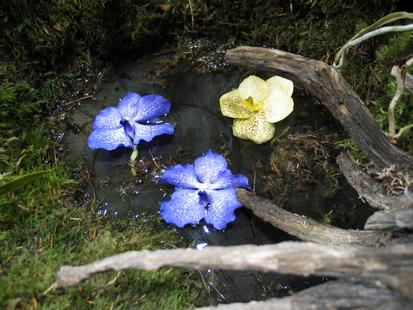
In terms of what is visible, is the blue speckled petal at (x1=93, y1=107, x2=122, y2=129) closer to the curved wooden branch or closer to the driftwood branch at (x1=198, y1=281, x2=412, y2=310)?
the curved wooden branch

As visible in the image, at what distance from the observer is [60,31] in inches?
85.9

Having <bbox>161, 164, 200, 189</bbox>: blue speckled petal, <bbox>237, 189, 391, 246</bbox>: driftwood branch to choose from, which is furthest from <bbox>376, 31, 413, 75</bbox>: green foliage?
<bbox>161, 164, 200, 189</bbox>: blue speckled petal

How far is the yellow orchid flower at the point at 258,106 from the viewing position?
2.19m

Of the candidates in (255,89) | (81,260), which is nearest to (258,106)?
(255,89)

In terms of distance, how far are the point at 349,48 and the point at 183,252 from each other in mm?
1123

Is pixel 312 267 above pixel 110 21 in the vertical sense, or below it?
below

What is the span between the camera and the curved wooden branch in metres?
1.81

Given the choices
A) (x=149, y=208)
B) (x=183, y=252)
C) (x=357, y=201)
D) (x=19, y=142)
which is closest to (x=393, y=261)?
(x=183, y=252)

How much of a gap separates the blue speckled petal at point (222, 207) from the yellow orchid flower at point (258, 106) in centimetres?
26

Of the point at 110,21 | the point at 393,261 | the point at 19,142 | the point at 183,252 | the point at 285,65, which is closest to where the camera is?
the point at 393,261

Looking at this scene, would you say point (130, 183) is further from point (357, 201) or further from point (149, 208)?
point (357, 201)

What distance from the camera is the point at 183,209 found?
206 cm

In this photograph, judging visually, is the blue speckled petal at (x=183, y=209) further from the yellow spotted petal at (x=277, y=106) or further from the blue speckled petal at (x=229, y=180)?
the yellow spotted petal at (x=277, y=106)

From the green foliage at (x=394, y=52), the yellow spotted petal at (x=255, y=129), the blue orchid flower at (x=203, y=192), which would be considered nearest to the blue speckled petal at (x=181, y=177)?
the blue orchid flower at (x=203, y=192)
